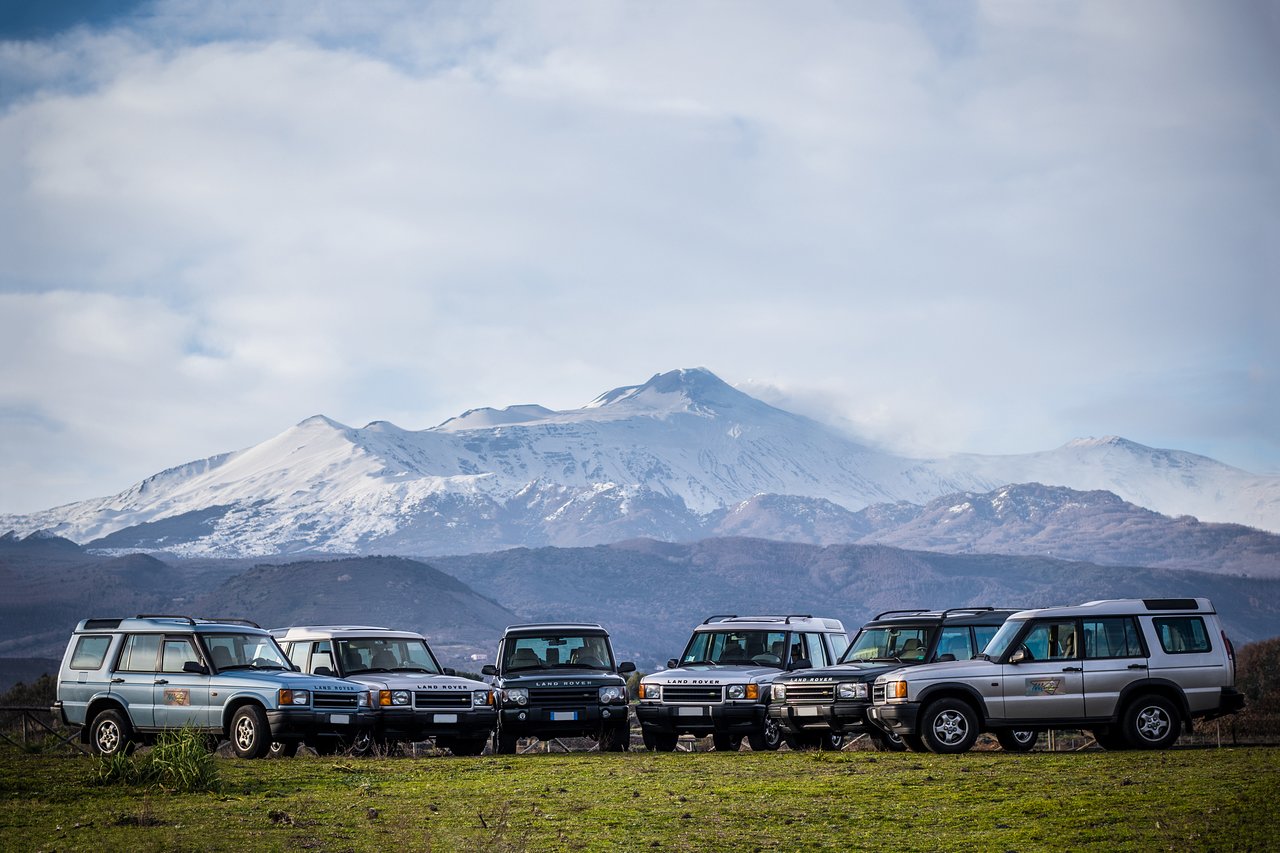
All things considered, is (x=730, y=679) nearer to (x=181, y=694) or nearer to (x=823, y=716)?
(x=823, y=716)

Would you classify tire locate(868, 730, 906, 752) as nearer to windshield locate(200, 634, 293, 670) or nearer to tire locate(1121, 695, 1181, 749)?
tire locate(1121, 695, 1181, 749)

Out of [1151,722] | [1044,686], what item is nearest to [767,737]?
[1044,686]

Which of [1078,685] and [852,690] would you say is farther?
[852,690]

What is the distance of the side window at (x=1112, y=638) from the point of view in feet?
61.0

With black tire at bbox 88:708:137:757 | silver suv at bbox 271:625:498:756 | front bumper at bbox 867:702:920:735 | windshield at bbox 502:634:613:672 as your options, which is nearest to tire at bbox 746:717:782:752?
windshield at bbox 502:634:613:672

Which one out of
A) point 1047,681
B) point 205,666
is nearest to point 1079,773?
point 1047,681

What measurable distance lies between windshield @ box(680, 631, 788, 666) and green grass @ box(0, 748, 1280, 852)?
15.1ft

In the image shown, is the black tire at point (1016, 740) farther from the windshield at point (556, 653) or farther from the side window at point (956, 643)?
the windshield at point (556, 653)

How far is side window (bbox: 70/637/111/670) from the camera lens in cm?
2070

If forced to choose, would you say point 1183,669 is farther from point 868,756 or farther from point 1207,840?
point 1207,840

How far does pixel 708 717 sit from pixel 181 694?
7586 mm

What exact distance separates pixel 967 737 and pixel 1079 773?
10.3ft

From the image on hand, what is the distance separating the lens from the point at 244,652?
68.2ft

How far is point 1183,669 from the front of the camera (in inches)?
730
